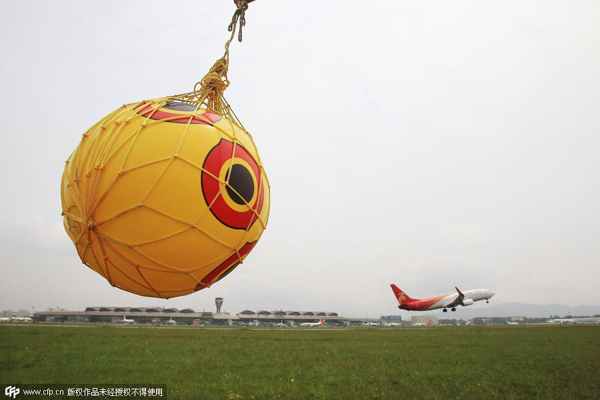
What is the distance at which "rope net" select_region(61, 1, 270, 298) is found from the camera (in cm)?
212

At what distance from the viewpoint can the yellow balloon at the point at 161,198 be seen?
212cm

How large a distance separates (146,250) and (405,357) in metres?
20.2

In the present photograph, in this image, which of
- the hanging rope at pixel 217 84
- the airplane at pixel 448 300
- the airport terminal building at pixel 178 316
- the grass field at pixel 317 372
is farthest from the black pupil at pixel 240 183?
the airport terminal building at pixel 178 316

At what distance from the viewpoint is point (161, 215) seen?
210 cm

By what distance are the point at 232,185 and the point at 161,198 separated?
0.50m

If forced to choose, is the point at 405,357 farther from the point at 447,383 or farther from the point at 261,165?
the point at 261,165

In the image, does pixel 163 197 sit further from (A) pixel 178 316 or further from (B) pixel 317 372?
(A) pixel 178 316

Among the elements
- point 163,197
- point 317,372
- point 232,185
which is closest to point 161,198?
point 163,197

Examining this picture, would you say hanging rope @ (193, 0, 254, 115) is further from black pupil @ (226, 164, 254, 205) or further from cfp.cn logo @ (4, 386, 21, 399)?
cfp.cn logo @ (4, 386, 21, 399)

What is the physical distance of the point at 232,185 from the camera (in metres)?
2.41

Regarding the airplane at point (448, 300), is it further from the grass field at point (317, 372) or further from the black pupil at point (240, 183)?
the black pupil at point (240, 183)

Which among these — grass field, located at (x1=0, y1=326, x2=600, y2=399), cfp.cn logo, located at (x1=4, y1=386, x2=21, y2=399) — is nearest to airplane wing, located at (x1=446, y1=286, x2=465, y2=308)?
grass field, located at (x1=0, y1=326, x2=600, y2=399)

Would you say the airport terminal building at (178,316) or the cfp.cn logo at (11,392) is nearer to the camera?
the cfp.cn logo at (11,392)

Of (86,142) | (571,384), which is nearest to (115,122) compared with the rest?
(86,142)
